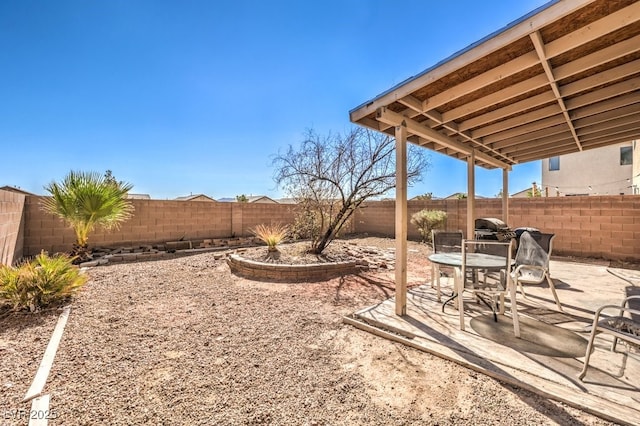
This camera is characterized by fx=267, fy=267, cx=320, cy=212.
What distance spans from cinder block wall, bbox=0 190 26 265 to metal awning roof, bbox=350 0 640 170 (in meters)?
5.59

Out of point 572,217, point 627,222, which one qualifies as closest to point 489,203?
A: point 572,217

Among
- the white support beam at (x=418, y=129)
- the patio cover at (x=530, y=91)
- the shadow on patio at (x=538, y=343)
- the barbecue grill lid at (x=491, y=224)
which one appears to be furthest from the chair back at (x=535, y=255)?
the barbecue grill lid at (x=491, y=224)

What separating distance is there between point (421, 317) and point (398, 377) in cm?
116

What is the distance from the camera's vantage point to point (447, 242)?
12.8 ft

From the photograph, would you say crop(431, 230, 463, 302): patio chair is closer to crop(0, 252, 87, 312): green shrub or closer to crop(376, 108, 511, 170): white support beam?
crop(376, 108, 511, 170): white support beam

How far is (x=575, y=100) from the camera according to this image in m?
3.29

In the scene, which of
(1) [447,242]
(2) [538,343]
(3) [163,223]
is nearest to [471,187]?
(1) [447,242]

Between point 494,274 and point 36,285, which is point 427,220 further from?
point 36,285

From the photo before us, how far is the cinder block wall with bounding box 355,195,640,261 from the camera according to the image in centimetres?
588

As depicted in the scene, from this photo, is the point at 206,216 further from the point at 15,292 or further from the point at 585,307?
the point at 585,307

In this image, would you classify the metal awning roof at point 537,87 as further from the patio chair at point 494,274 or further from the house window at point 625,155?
the house window at point 625,155

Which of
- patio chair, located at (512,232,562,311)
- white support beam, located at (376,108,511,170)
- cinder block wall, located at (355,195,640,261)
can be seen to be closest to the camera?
white support beam, located at (376,108,511,170)

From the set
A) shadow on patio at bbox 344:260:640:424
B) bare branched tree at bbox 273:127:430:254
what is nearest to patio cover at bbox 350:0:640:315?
shadow on patio at bbox 344:260:640:424

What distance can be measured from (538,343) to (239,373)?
2665 mm
